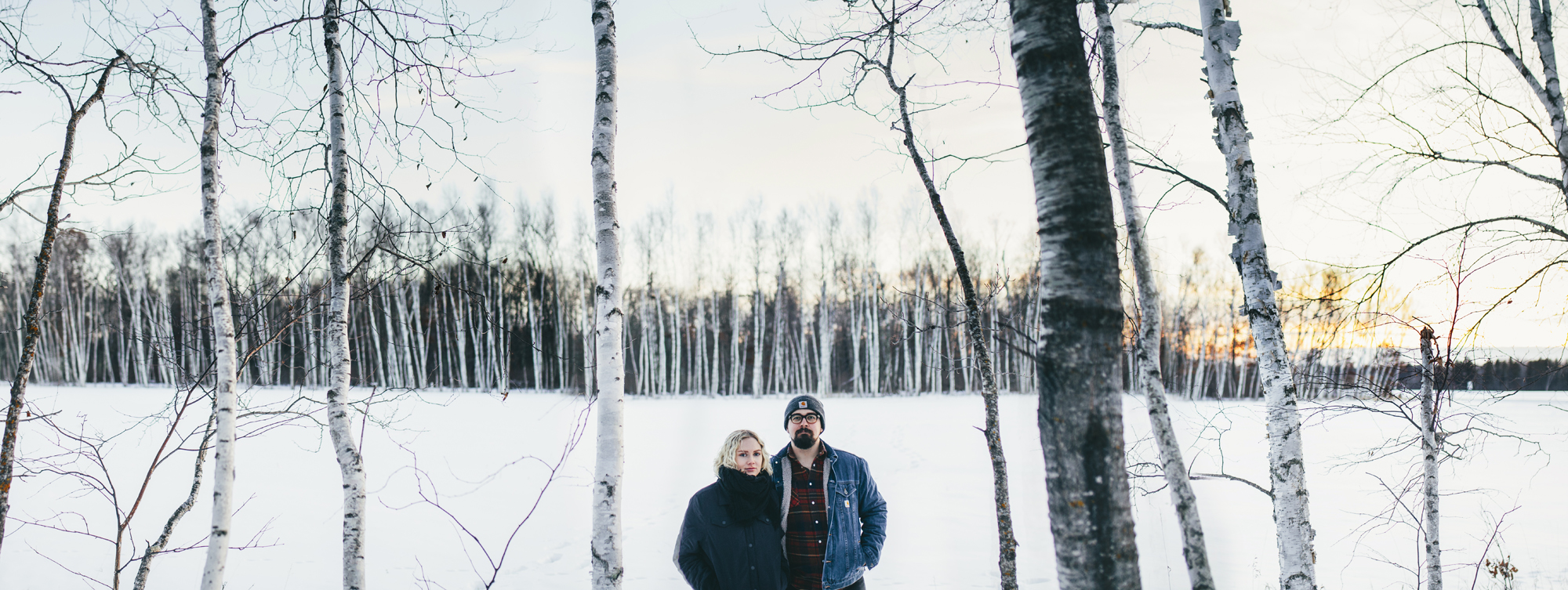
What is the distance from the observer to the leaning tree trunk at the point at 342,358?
3.41 metres

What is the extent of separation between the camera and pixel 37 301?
3.83 metres

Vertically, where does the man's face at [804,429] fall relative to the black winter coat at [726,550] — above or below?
above

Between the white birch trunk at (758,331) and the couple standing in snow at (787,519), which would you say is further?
the white birch trunk at (758,331)

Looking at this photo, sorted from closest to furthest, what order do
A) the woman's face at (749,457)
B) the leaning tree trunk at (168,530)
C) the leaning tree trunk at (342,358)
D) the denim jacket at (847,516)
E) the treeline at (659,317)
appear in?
the woman's face at (749,457) → the denim jacket at (847,516) → the leaning tree trunk at (342,358) → the leaning tree trunk at (168,530) → the treeline at (659,317)

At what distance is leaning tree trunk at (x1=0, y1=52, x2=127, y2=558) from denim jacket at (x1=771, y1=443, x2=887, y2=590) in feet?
13.7

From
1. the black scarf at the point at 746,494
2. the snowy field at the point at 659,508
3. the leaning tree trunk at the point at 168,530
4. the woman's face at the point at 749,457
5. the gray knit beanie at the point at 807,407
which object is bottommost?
the snowy field at the point at 659,508

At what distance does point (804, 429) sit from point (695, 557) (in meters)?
0.71

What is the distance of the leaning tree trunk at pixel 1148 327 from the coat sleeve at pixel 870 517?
56.2 inches

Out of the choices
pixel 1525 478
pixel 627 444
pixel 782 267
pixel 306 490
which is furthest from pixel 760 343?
pixel 1525 478

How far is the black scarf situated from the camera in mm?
2791

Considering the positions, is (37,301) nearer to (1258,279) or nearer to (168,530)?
(168,530)

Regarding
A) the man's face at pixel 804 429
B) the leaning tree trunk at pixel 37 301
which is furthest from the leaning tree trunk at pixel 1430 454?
the leaning tree trunk at pixel 37 301

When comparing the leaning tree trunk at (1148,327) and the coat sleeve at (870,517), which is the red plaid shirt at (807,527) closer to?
the coat sleeve at (870,517)

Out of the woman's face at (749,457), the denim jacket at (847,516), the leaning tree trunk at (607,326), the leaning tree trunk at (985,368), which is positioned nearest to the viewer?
the leaning tree trunk at (607,326)
